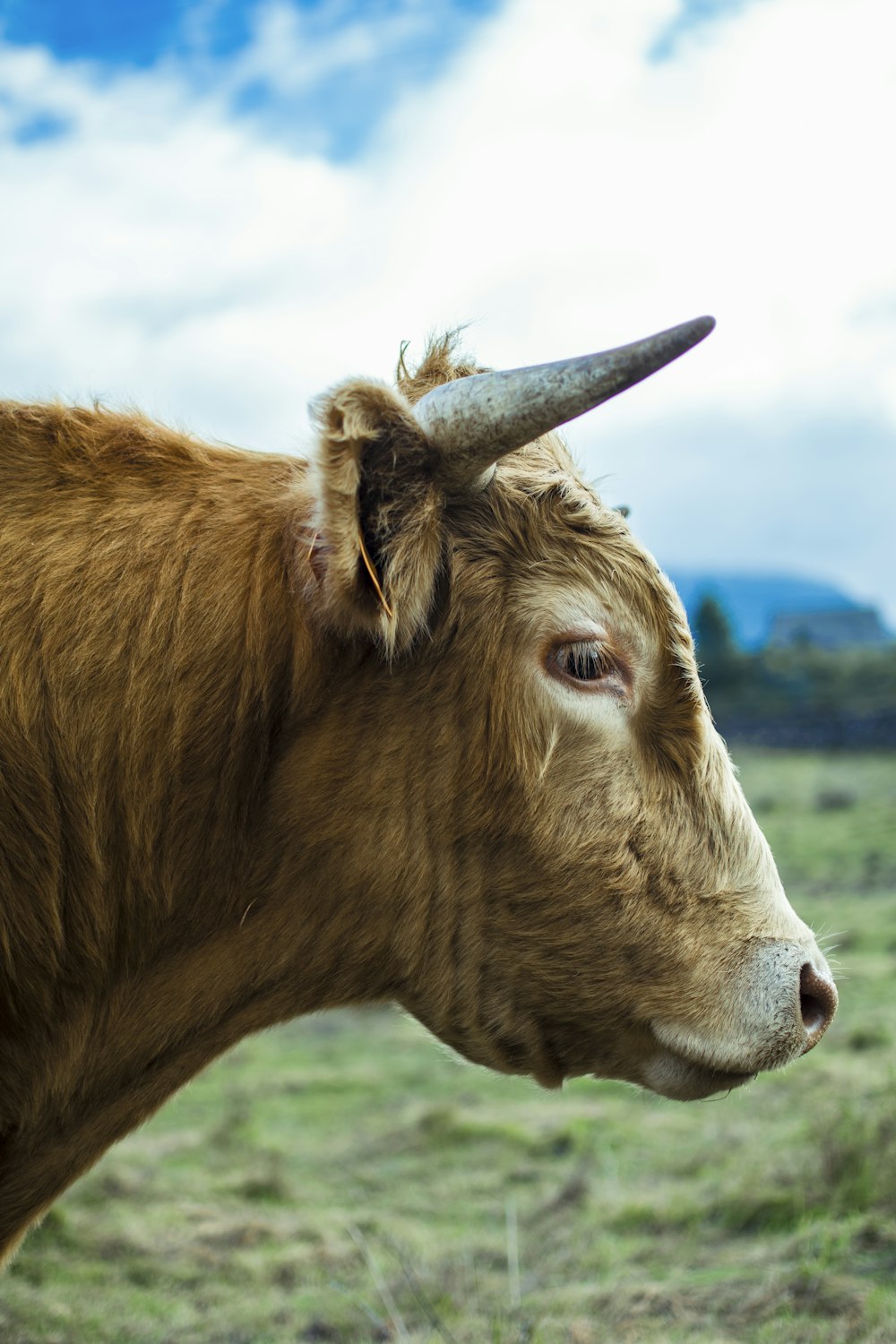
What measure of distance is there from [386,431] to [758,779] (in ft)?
71.5

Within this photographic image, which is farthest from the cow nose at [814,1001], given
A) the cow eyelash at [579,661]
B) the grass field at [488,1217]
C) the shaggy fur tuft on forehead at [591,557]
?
the grass field at [488,1217]

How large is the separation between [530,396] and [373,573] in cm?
45

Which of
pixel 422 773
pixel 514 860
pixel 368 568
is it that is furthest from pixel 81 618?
pixel 514 860

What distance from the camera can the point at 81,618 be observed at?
7.97 feet

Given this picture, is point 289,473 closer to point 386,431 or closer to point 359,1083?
point 386,431

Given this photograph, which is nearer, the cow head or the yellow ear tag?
the yellow ear tag

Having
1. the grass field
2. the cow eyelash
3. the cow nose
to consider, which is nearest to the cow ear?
the cow eyelash

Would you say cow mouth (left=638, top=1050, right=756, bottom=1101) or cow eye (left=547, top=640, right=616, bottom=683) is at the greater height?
cow eye (left=547, top=640, right=616, bottom=683)

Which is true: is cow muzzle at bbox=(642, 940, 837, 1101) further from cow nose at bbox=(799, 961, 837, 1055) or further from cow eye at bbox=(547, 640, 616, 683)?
cow eye at bbox=(547, 640, 616, 683)

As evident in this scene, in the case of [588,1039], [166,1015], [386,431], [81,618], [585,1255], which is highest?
[386,431]

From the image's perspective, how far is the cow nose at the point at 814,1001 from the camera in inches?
104

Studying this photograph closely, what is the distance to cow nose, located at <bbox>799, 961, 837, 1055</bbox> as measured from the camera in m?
2.64

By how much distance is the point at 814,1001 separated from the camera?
8.77 feet

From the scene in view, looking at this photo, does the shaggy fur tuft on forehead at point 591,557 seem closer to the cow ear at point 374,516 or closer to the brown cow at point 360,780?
the brown cow at point 360,780
